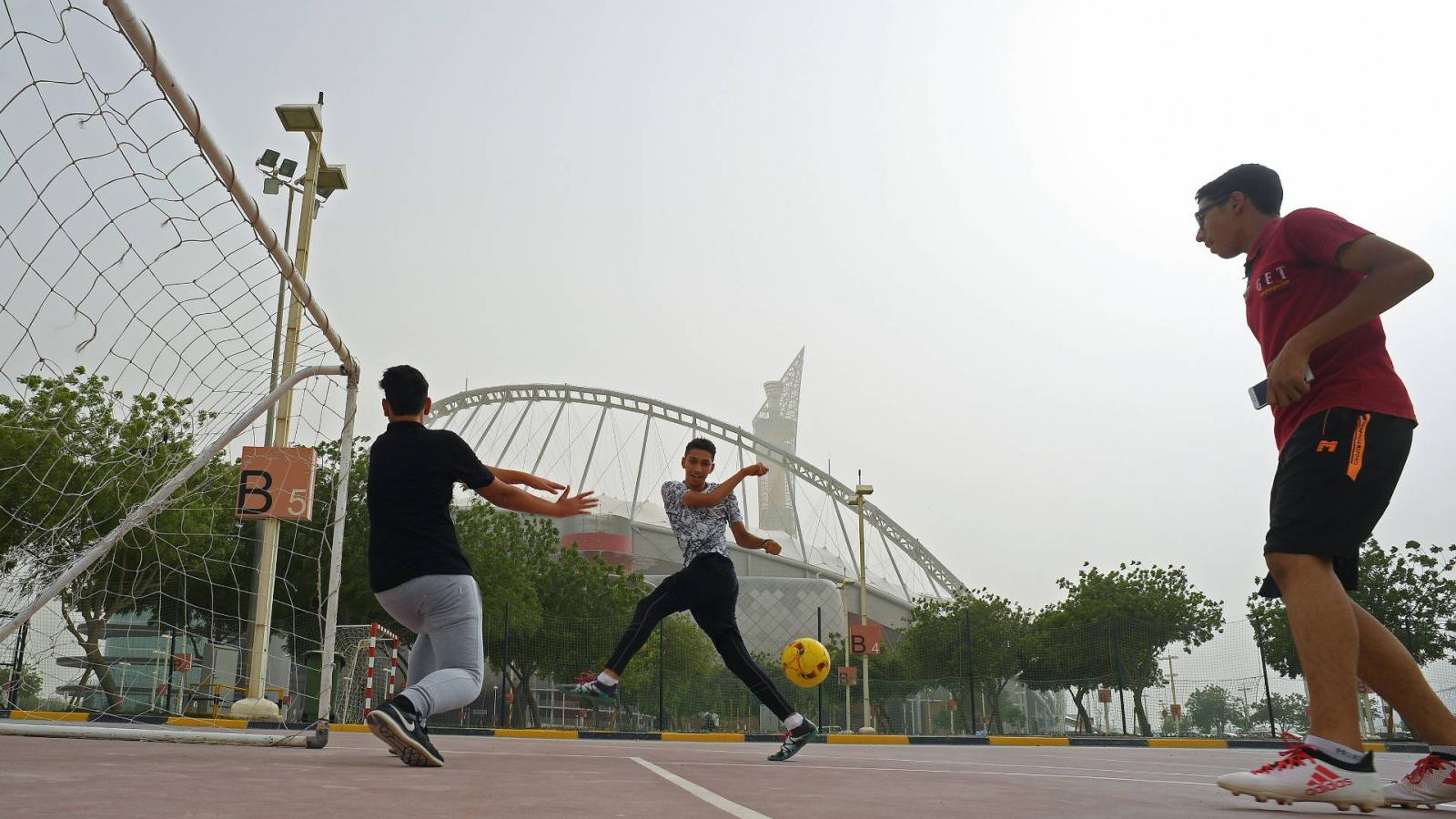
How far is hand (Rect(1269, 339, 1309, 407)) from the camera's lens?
111 inches

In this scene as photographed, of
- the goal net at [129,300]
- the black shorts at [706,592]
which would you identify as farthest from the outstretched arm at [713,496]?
the goal net at [129,300]

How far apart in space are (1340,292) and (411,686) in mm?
3506

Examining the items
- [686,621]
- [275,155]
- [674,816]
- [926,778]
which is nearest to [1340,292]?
[926,778]

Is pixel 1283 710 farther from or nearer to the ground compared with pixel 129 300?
nearer to the ground

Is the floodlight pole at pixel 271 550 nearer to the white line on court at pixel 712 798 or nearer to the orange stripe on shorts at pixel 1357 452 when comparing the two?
the white line on court at pixel 712 798

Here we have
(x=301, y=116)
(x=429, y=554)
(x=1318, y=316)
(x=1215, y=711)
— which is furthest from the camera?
(x=1215, y=711)

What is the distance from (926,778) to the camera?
3676 millimetres

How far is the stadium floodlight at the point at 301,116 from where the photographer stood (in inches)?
535

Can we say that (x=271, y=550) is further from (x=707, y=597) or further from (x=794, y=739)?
(x=794, y=739)

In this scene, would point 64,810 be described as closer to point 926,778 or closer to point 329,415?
point 926,778

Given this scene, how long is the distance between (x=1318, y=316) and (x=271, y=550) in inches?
422

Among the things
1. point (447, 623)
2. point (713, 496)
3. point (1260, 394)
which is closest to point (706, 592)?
point (713, 496)

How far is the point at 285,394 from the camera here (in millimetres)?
8664

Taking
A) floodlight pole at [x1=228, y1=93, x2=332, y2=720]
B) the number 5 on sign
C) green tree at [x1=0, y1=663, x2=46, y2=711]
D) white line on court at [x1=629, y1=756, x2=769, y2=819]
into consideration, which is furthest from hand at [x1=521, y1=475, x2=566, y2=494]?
green tree at [x1=0, y1=663, x2=46, y2=711]
